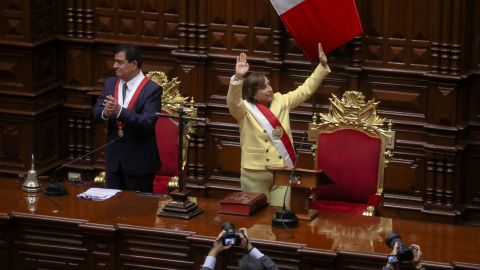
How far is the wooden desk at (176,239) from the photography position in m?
6.43

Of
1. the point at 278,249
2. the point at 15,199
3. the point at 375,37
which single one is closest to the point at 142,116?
the point at 15,199

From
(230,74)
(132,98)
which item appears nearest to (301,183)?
(132,98)

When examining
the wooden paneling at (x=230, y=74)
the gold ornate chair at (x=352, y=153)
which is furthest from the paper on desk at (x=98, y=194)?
the wooden paneling at (x=230, y=74)

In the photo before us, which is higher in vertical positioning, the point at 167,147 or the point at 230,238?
the point at 167,147

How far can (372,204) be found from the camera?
764cm

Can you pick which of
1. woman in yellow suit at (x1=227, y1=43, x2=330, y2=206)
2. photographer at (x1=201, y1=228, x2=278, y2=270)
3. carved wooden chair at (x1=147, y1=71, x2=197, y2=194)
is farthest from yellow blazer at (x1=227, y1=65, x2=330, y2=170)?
photographer at (x1=201, y1=228, x2=278, y2=270)

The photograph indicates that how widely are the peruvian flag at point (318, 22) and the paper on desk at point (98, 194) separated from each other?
68.8 inches

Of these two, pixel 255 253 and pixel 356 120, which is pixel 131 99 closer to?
pixel 356 120

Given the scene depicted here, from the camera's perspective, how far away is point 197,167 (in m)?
9.49

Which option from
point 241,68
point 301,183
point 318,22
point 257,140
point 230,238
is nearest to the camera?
point 230,238

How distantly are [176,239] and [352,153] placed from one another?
5.42ft

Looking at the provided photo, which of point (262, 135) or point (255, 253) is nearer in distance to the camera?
point (255, 253)

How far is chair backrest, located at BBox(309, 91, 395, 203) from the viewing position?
7832 mm

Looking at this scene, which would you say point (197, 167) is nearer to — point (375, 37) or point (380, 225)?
point (375, 37)
